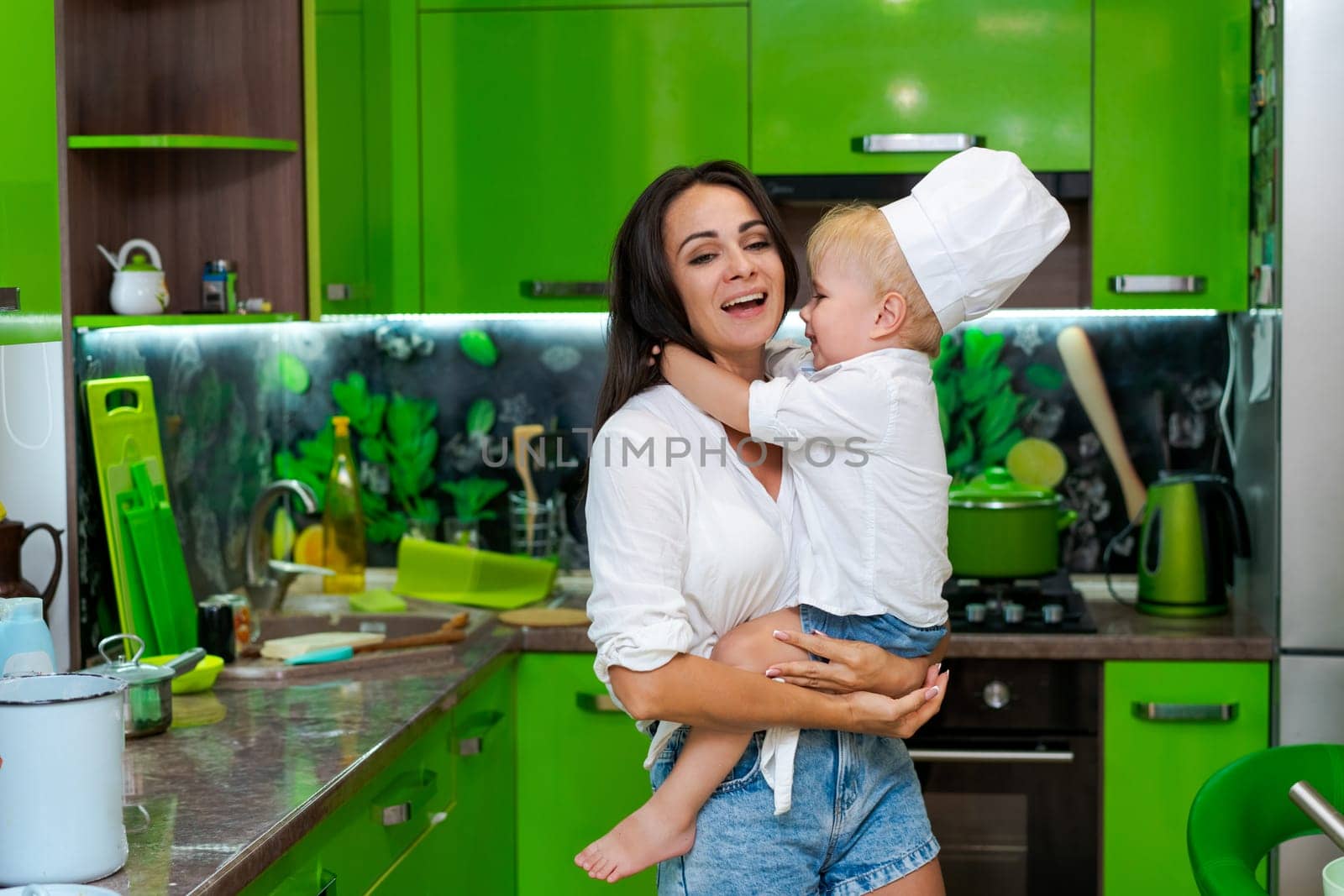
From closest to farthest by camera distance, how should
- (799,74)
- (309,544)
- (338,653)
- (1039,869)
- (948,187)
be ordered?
1. (948,187)
2. (338,653)
3. (1039,869)
4. (799,74)
5. (309,544)

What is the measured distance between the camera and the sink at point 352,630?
2.44 m

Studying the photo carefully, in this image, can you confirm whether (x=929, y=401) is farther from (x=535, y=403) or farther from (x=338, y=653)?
(x=535, y=403)

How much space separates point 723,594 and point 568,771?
1.30 metres

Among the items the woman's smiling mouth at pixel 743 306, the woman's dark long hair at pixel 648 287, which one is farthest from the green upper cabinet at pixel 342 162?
the woman's smiling mouth at pixel 743 306

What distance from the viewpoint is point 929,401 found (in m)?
1.71

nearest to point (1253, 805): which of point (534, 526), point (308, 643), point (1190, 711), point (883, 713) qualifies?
point (883, 713)

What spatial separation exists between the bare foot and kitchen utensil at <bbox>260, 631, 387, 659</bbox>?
0.98 m

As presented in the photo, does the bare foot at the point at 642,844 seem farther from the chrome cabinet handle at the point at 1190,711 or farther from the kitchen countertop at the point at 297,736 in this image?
the chrome cabinet handle at the point at 1190,711

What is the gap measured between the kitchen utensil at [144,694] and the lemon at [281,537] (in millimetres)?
1221

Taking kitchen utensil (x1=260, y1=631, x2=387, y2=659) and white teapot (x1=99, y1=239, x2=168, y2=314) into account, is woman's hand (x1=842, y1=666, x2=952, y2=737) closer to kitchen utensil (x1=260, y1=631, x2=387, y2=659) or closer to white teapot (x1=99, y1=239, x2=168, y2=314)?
kitchen utensil (x1=260, y1=631, x2=387, y2=659)

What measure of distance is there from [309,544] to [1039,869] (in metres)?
1.68

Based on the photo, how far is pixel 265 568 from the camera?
10.0 ft

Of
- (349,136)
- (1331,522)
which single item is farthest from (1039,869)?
(349,136)

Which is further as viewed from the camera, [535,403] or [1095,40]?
[535,403]
